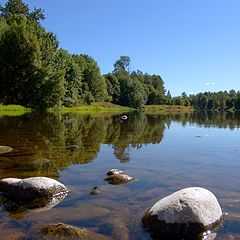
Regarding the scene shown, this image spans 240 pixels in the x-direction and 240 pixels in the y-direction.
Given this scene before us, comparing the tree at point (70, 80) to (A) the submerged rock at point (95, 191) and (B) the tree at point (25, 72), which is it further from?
(A) the submerged rock at point (95, 191)

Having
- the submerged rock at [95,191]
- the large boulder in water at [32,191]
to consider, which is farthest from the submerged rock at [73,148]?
the large boulder in water at [32,191]

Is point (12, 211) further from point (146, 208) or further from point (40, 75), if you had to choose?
point (40, 75)

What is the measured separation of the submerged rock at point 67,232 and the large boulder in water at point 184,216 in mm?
1112

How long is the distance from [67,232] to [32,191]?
2708 millimetres

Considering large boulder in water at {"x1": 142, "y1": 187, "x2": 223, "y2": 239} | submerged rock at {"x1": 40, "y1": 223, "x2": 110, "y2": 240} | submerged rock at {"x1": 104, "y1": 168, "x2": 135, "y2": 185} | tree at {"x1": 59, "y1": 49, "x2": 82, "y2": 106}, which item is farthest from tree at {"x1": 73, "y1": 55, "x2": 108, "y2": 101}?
submerged rock at {"x1": 40, "y1": 223, "x2": 110, "y2": 240}

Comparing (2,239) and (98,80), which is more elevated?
(98,80)

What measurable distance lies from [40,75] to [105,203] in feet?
174

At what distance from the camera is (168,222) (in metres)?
7.63

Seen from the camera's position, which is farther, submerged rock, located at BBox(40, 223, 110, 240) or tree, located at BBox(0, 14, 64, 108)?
tree, located at BBox(0, 14, 64, 108)

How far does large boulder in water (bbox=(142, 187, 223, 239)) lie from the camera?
24.7 feet

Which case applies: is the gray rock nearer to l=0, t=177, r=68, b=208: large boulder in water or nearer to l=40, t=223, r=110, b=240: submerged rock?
l=0, t=177, r=68, b=208: large boulder in water

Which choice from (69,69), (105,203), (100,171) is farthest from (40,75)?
(105,203)

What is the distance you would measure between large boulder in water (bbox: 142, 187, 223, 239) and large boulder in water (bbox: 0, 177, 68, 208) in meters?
2.90

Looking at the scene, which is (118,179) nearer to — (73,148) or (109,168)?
(109,168)
